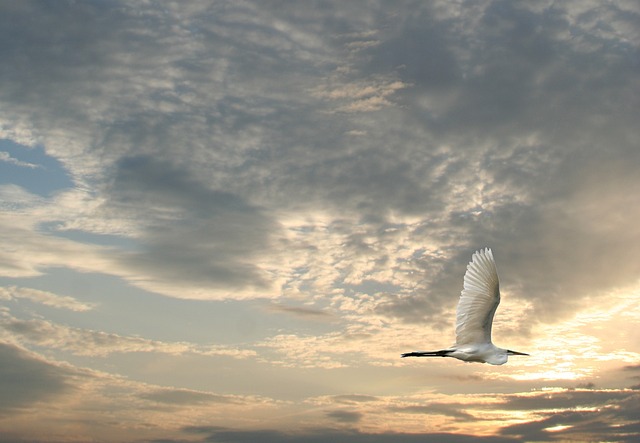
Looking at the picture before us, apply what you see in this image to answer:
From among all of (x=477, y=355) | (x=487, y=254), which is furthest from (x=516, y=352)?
(x=487, y=254)

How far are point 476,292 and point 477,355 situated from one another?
9.96ft

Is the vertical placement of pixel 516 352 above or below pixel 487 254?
below

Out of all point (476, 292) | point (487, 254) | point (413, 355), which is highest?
point (487, 254)

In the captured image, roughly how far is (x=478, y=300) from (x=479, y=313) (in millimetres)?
633

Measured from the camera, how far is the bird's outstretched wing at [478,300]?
2775 cm

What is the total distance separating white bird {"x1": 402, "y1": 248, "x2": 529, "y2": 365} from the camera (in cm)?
2769

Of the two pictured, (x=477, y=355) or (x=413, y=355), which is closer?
(x=413, y=355)

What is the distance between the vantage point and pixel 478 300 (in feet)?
91.8

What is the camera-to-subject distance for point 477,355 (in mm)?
27734

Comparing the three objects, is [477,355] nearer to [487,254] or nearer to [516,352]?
[516,352]

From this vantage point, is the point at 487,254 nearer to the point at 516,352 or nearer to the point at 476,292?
the point at 476,292

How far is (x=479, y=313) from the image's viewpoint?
1101 inches

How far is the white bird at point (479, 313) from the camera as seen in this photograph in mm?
27688

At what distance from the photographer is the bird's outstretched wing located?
2775 centimetres
